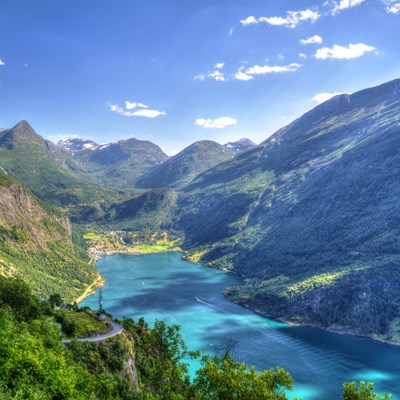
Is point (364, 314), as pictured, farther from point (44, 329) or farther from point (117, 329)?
point (44, 329)

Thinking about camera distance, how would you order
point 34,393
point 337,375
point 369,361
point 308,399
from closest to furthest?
point 34,393, point 308,399, point 337,375, point 369,361

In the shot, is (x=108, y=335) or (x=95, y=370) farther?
(x=108, y=335)

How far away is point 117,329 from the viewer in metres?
98.3

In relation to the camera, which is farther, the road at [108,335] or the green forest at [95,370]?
the road at [108,335]

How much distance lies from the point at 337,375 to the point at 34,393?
142144 mm

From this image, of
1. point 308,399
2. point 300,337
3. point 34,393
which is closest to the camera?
point 34,393

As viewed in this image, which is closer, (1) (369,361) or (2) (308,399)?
(2) (308,399)

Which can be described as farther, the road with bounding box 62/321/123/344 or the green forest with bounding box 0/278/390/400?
the road with bounding box 62/321/123/344

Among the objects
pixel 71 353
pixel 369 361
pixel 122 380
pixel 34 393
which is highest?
pixel 34 393

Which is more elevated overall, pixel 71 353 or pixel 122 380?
pixel 71 353

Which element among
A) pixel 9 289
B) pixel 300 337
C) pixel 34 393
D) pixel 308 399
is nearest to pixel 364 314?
pixel 300 337

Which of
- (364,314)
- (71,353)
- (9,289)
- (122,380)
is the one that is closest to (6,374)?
(71,353)

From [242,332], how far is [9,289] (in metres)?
140

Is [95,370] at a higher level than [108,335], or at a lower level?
lower
